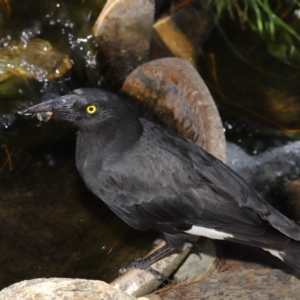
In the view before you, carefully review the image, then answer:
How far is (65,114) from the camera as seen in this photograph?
141 inches

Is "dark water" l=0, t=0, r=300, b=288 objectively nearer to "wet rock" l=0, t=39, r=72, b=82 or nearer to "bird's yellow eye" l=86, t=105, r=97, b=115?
"wet rock" l=0, t=39, r=72, b=82

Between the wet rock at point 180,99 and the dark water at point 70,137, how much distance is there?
0.58 meters

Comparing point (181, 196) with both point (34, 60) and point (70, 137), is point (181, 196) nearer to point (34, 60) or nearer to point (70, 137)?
point (70, 137)

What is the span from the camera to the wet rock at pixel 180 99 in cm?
400

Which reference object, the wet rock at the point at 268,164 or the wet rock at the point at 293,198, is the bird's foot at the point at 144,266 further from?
the wet rock at the point at 268,164

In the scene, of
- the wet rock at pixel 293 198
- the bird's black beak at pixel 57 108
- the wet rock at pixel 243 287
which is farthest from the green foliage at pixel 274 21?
the bird's black beak at pixel 57 108

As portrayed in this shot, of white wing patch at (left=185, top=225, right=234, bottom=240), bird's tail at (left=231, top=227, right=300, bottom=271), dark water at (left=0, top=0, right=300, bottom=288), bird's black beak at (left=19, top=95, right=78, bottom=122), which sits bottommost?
dark water at (left=0, top=0, right=300, bottom=288)

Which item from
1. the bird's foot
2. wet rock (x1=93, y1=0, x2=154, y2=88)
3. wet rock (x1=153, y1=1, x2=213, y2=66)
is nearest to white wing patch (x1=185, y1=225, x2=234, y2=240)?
the bird's foot

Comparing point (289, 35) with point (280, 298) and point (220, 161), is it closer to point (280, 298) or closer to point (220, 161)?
point (220, 161)

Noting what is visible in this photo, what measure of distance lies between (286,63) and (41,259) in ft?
9.23

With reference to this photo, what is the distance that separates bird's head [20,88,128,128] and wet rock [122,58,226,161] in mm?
566

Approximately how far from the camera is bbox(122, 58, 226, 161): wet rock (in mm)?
4000

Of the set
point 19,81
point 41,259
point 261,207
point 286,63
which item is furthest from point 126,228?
point 286,63

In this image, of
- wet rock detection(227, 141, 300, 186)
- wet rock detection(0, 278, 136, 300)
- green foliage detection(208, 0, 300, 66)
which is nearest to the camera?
wet rock detection(0, 278, 136, 300)
